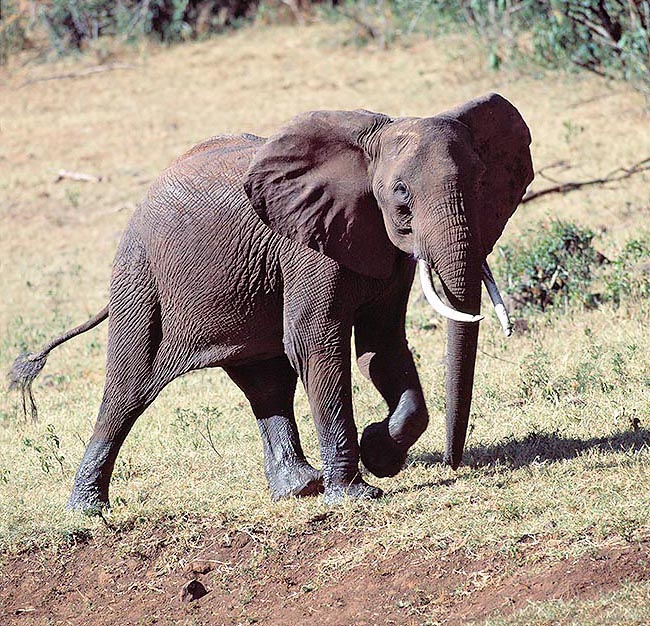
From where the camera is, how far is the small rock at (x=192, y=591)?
19.7ft

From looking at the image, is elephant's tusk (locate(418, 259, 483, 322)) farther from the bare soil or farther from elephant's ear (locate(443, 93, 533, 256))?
the bare soil

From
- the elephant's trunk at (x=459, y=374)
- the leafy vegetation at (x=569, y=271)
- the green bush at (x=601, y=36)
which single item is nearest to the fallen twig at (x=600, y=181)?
the green bush at (x=601, y=36)

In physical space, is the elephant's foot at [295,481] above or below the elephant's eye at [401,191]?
below

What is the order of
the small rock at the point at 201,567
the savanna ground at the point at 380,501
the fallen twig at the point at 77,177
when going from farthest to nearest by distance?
the fallen twig at the point at 77,177, the small rock at the point at 201,567, the savanna ground at the point at 380,501

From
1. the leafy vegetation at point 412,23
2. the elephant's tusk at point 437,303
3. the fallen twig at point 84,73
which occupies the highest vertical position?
the elephant's tusk at point 437,303

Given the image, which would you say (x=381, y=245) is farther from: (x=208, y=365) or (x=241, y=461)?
(x=241, y=461)

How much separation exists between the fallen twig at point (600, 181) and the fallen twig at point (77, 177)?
6942 mm

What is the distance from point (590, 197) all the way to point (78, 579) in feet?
27.3

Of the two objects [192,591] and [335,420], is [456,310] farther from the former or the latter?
[192,591]

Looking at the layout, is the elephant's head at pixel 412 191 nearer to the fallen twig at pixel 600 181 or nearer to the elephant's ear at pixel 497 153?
the elephant's ear at pixel 497 153

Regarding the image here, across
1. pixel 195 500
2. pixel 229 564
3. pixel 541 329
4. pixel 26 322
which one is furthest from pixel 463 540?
pixel 26 322

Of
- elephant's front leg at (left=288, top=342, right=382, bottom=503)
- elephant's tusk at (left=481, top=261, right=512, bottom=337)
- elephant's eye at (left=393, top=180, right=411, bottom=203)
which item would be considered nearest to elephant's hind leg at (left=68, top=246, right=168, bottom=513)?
elephant's front leg at (left=288, top=342, right=382, bottom=503)

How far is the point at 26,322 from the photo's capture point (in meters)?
13.0

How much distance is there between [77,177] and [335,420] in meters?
12.4
